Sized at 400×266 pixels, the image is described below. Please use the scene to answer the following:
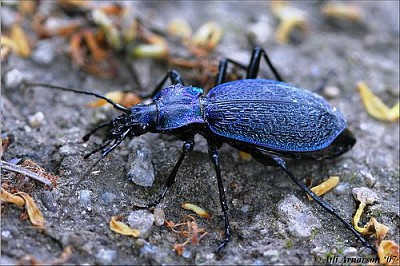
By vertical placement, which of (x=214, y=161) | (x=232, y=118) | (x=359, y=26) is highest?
(x=359, y=26)

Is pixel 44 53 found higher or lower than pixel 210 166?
higher

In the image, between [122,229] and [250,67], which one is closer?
[122,229]

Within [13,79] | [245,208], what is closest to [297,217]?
[245,208]

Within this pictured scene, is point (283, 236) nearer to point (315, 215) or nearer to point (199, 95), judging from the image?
point (315, 215)

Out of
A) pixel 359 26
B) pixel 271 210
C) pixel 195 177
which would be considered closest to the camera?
pixel 271 210

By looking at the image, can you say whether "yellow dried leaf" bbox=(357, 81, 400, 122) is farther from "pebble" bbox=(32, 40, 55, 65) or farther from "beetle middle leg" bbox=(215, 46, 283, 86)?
"pebble" bbox=(32, 40, 55, 65)

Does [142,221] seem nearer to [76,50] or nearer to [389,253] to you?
[389,253]

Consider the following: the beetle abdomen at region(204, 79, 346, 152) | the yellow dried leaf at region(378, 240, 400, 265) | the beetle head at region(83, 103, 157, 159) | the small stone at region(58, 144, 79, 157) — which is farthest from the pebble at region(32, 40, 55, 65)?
the yellow dried leaf at region(378, 240, 400, 265)

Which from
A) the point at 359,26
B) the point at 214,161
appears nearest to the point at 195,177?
the point at 214,161
